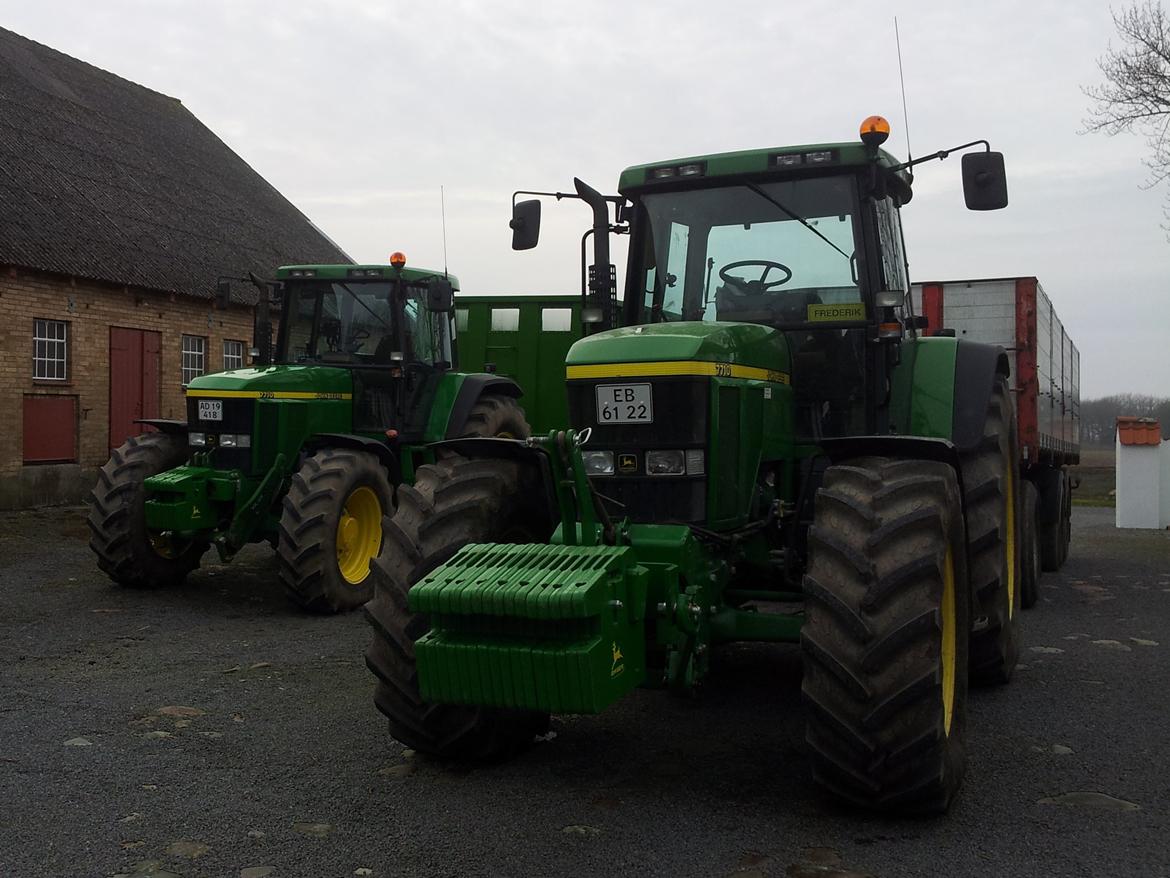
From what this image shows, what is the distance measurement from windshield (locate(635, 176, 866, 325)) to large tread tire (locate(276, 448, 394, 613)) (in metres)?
3.61

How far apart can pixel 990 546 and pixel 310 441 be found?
5.73 metres

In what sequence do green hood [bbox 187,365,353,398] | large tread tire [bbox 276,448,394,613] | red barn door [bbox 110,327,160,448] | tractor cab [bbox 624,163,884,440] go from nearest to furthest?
tractor cab [bbox 624,163,884,440]
large tread tire [bbox 276,448,394,613]
green hood [bbox 187,365,353,398]
red barn door [bbox 110,327,160,448]

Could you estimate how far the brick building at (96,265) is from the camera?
16312mm

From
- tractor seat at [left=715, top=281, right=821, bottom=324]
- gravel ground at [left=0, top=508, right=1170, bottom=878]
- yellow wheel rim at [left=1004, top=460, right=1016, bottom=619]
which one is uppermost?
tractor seat at [left=715, top=281, right=821, bottom=324]

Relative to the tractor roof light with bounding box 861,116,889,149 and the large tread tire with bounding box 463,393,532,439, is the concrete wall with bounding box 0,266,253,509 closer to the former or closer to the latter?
the large tread tire with bounding box 463,393,532,439

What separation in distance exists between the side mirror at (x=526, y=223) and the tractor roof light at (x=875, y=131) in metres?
1.70

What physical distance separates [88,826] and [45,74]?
21.5 m

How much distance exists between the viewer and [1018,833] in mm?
3934

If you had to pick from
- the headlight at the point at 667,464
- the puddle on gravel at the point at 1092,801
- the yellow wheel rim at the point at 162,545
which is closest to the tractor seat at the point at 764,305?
the headlight at the point at 667,464

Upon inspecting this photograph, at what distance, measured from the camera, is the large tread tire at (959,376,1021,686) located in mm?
5297

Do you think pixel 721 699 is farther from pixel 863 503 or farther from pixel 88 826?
pixel 88 826

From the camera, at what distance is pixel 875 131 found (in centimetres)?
522

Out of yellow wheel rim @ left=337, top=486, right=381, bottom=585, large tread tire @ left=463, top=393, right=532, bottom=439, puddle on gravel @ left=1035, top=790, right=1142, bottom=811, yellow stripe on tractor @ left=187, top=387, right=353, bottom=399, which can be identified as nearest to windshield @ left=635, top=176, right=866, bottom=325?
puddle on gravel @ left=1035, top=790, right=1142, bottom=811

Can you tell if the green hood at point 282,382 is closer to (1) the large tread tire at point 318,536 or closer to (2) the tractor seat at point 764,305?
(1) the large tread tire at point 318,536
